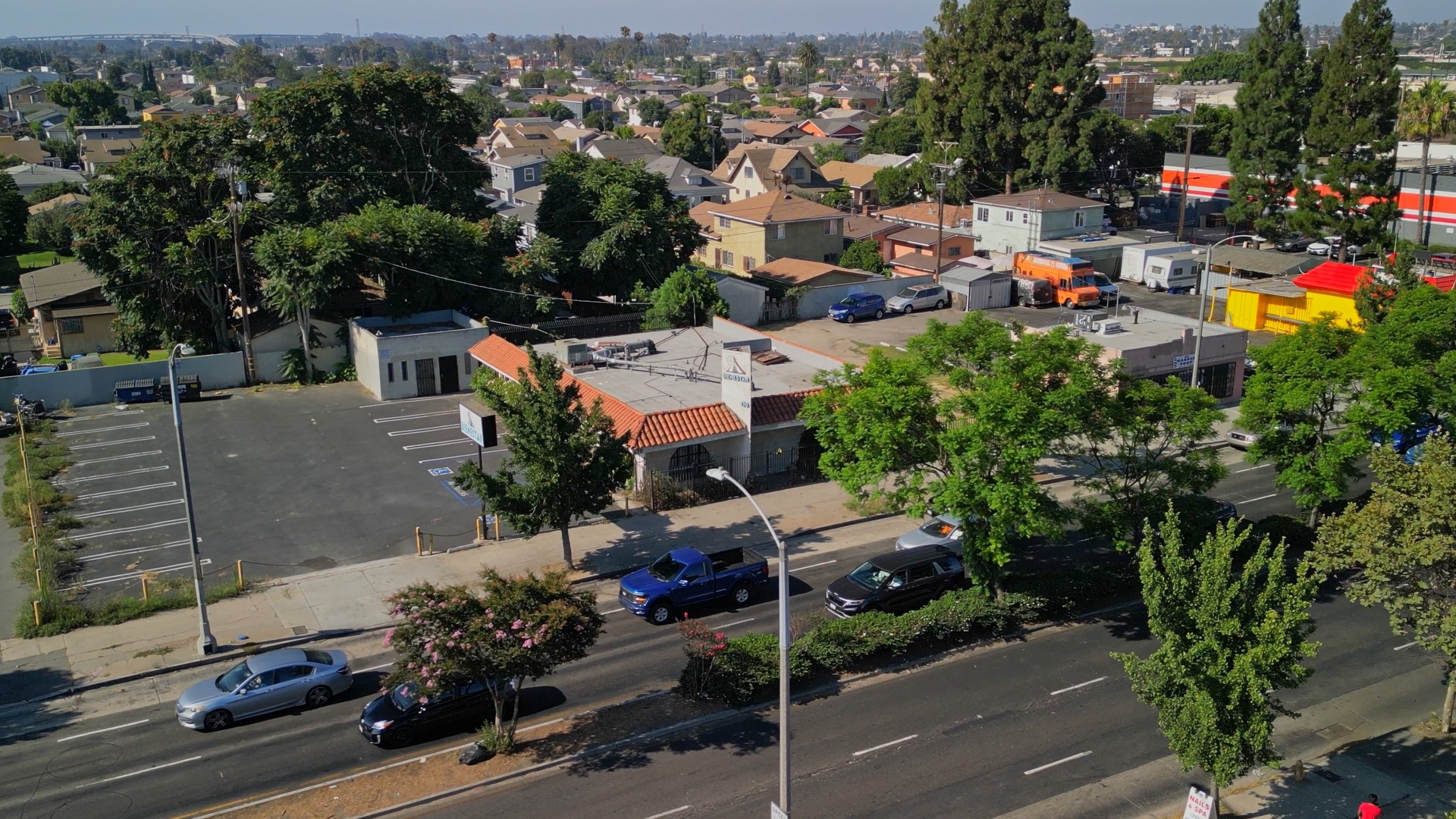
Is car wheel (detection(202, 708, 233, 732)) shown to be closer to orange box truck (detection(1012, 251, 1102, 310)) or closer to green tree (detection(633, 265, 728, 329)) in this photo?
green tree (detection(633, 265, 728, 329))

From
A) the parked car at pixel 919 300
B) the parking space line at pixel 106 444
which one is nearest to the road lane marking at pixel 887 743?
the parking space line at pixel 106 444

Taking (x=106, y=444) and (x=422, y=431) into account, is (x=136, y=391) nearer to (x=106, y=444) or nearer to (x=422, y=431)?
(x=106, y=444)

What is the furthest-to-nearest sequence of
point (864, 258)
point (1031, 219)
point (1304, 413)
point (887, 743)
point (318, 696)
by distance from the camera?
point (1031, 219)
point (864, 258)
point (1304, 413)
point (318, 696)
point (887, 743)

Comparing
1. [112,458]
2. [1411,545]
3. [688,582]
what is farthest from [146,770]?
[1411,545]

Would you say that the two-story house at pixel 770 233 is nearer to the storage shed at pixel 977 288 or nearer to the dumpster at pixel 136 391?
the storage shed at pixel 977 288

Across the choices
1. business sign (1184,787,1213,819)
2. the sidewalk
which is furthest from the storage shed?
business sign (1184,787,1213,819)

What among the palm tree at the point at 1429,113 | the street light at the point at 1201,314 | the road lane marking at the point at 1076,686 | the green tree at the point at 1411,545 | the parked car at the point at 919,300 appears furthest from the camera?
the palm tree at the point at 1429,113
